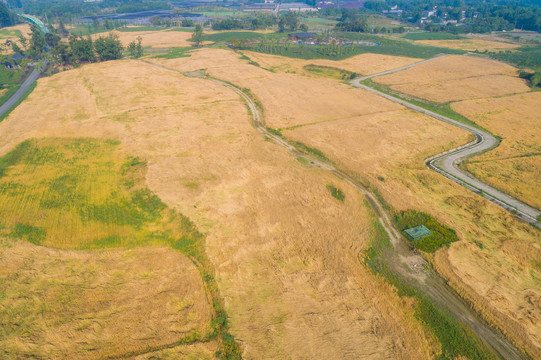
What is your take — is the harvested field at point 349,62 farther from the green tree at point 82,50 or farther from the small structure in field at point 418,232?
the small structure in field at point 418,232

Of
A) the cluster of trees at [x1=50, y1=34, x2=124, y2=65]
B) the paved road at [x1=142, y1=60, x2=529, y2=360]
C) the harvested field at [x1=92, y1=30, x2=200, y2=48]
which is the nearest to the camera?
the paved road at [x1=142, y1=60, x2=529, y2=360]

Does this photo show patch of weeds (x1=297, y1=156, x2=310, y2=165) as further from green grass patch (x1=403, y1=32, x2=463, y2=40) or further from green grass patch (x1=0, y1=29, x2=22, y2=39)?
green grass patch (x1=0, y1=29, x2=22, y2=39)

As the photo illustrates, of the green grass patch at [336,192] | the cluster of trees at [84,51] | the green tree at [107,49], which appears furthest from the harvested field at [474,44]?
the cluster of trees at [84,51]

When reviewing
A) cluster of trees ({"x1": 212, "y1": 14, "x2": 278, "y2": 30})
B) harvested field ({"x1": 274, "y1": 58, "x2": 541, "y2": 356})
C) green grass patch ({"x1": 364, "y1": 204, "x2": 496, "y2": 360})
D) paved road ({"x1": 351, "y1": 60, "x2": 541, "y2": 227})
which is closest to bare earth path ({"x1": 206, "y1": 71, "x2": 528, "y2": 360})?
green grass patch ({"x1": 364, "y1": 204, "x2": 496, "y2": 360})

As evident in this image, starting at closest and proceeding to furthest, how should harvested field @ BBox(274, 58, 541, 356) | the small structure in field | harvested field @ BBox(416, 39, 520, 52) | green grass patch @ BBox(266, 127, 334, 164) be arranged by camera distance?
1. harvested field @ BBox(274, 58, 541, 356)
2. the small structure in field
3. green grass patch @ BBox(266, 127, 334, 164)
4. harvested field @ BBox(416, 39, 520, 52)

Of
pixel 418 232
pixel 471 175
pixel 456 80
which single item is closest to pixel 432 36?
pixel 456 80

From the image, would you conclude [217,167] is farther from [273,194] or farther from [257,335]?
[257,335]

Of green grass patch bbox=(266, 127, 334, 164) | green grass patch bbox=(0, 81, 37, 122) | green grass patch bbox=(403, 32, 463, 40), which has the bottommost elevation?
green grass patch bbox=(266, 127, 334, 164)
